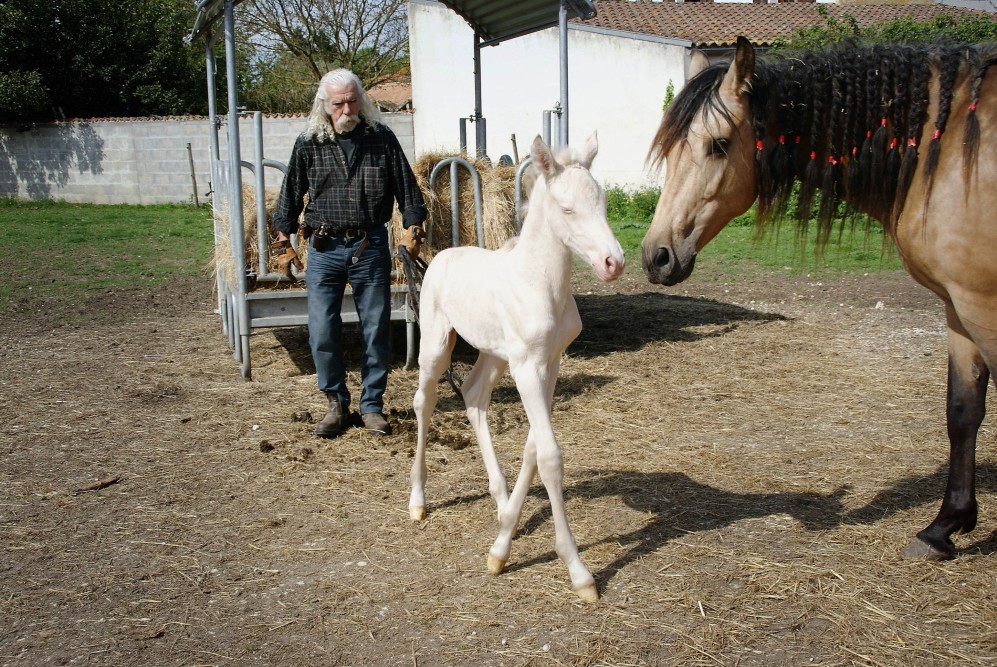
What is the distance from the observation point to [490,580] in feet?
10.7

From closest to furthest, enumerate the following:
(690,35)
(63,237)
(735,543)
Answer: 1. (735,543)
2. (63,237)
3. (690,35)

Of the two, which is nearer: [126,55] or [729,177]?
[729,177]

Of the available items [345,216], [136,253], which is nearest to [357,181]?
[345,216]

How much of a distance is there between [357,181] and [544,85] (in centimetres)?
1665

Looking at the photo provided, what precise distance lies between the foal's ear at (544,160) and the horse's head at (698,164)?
48 centimetres

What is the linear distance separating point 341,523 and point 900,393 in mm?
4082

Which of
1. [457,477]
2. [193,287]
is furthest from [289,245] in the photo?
[193,287]

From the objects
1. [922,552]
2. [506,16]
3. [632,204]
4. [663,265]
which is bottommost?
[922,552]

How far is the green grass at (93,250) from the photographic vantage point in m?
9.88

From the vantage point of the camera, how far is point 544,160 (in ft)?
9.41

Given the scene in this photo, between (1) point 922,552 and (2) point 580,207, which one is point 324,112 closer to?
(2) point 580,207

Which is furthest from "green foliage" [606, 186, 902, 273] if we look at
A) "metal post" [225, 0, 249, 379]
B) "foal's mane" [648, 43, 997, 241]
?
"foal's mane" [648, 43, 997, 241]

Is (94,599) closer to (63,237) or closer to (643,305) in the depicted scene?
(643,305)

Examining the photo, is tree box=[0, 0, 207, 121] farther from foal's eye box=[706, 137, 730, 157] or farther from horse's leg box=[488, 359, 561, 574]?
foal's eye box=[706, 137, 730, 157]
